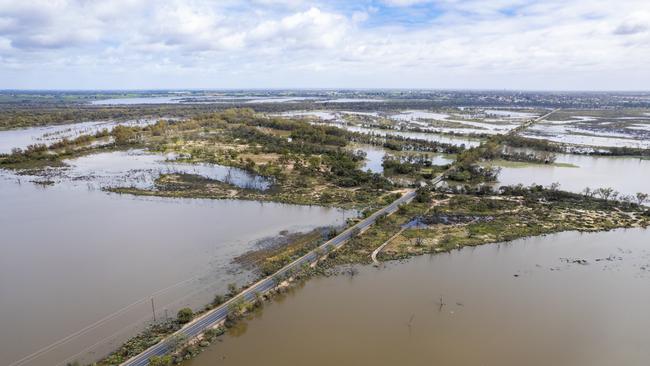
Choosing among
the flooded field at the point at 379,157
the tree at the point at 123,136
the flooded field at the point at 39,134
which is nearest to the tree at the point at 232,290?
the flooded field at the point at 379,157

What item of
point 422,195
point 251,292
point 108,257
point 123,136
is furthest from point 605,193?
point 123,136

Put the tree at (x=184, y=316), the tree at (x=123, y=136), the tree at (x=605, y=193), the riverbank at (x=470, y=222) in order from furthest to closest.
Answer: the tree at (x=123, y=136) < the tree at (x=605, y=193) < the riverbank at (x=470, y=222) < the tree at (x=184, y=316)

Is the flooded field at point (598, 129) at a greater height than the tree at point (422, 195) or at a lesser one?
greater

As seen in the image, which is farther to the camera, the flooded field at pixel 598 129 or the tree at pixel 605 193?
the flooded field at pixel 598 129

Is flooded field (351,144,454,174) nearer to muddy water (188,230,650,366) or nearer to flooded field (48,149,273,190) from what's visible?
flooded field (48,149,273,190)

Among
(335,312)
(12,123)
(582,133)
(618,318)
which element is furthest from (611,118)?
(12,123)

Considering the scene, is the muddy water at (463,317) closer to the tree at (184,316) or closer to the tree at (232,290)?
the tree at (232,290)

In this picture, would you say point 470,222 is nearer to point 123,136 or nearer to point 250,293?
point 250,293
